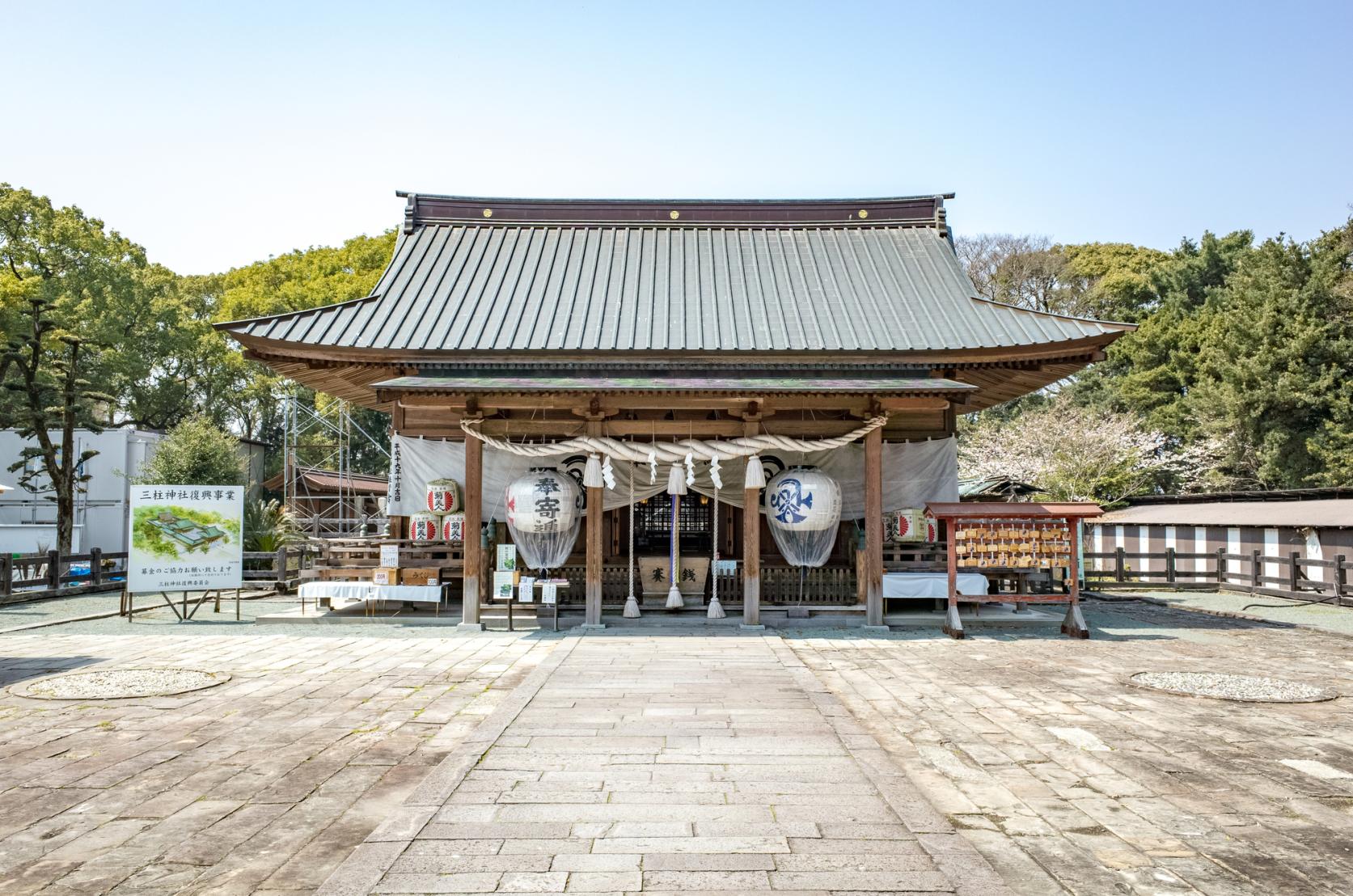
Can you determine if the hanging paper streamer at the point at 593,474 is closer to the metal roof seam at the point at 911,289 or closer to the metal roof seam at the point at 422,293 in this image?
the metal roof seam at the point at 422,293

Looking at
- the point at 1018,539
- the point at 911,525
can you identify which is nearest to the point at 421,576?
the point at 911,525

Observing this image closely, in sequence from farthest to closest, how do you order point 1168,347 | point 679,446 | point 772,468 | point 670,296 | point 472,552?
1. point 1168,347
2. point 670,296
3. point 772,468
4. point 679,446
5. point 472,552

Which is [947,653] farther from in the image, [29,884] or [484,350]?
[29,884]

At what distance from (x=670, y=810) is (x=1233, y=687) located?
667 centimetres

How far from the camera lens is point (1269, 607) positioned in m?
16.5

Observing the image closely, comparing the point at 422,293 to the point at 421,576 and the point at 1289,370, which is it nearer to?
the point at 421,576

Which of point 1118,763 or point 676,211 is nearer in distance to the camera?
point 1118,763

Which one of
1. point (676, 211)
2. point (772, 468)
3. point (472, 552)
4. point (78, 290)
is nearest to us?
point (472, 552)

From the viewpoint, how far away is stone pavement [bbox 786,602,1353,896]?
14.2 feet

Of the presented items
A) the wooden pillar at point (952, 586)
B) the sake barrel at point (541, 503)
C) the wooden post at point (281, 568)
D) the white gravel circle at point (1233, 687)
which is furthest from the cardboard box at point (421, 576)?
the white gravel circle at point (1233, 687)

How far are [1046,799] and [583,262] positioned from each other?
45.5ft

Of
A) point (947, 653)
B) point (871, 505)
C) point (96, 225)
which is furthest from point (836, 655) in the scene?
point (96, 225)

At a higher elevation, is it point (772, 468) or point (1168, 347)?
point (1168, 347)

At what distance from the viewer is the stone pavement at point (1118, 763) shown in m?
4.33
